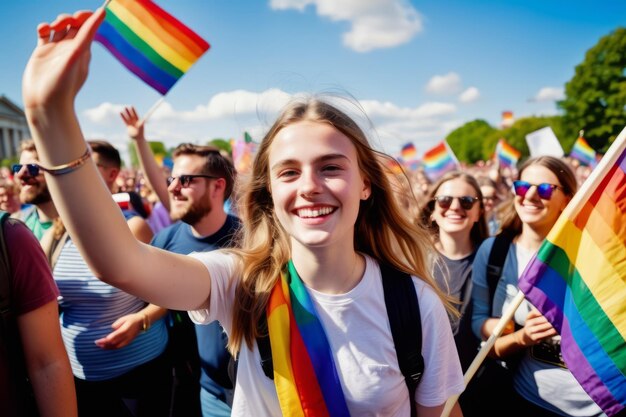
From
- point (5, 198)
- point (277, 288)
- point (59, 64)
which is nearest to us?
point (59, 64)

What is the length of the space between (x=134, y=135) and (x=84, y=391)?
2.35 metres

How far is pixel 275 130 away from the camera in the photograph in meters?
1.64

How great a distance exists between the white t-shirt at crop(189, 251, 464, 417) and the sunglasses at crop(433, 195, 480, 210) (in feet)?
6.98

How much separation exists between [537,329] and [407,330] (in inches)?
40.3

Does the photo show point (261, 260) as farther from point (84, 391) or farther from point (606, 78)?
point (606, 78)

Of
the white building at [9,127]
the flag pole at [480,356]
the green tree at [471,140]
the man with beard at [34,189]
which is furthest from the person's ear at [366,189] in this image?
the green tree at [471,140]

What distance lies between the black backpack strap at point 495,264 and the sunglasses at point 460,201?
0.76 meters

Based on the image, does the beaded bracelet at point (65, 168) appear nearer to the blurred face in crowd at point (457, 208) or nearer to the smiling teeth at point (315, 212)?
the smiling teeth at point (315, 212)

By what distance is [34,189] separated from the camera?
2.86 m

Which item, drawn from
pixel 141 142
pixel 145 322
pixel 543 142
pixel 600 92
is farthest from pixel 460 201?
pixel 600 92

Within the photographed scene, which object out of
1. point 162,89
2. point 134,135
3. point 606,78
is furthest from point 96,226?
point 606,78

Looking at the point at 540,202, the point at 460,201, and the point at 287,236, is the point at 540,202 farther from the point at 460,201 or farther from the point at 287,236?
the point at 287,236

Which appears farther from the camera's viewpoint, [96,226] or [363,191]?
[363,191]

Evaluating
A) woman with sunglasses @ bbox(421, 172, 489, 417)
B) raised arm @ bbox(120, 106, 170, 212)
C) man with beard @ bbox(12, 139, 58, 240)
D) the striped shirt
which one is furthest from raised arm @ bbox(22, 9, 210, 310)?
raised arm @ bbox(120, 106, 170, 212)
